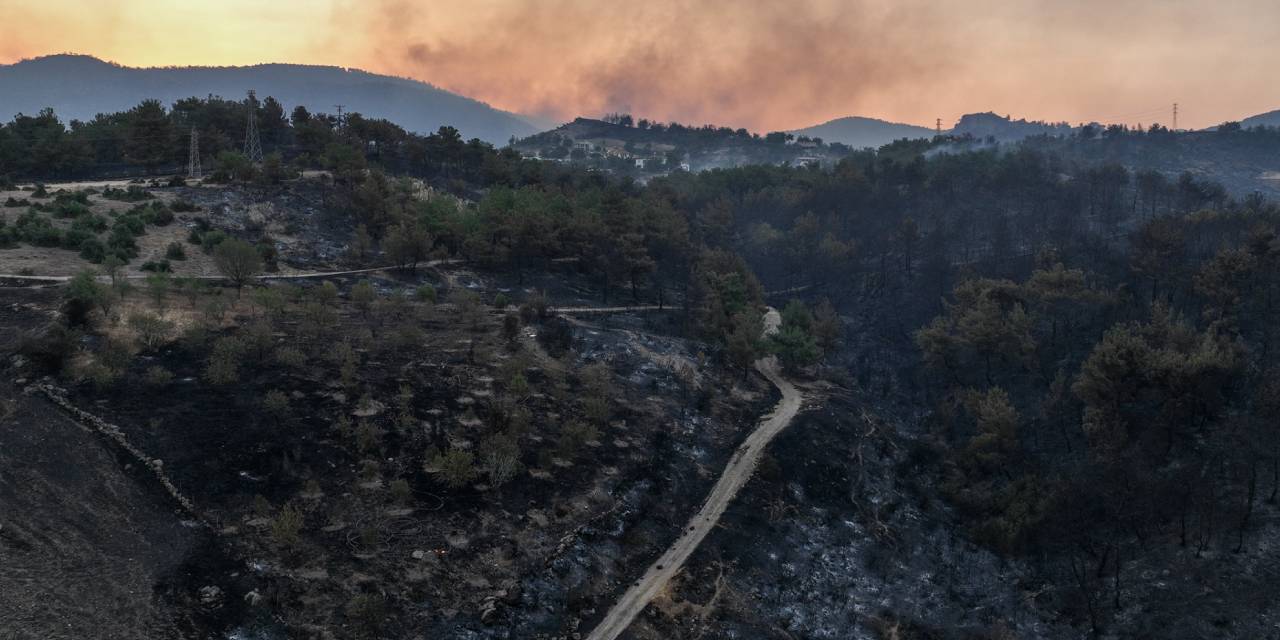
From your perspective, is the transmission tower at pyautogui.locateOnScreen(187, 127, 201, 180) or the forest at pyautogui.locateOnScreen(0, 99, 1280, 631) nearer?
the forest at pyautogui.locateOnScreen(0, 99, 1280, 631)

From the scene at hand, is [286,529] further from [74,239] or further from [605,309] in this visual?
[605,309]

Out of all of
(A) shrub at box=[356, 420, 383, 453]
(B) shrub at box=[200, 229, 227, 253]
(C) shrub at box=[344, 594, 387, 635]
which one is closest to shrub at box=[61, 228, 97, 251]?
(B) shrub at box=[200, 229, 227, 253]

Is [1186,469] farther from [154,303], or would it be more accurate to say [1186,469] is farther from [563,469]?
[154,303]

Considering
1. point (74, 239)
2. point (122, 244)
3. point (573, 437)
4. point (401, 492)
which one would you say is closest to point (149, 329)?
point (401, 492)

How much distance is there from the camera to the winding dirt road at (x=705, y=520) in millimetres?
33469

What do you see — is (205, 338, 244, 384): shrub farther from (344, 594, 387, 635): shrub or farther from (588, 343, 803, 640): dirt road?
(588, 343, 803, 640): dirt road

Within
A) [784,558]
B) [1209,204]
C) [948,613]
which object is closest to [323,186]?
[784,558]

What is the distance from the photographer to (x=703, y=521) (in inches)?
1681

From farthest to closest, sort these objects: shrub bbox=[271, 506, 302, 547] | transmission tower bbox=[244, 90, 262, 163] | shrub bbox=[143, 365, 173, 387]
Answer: transmission tower bbox=[244, 90, 262, 163] → shrub bbox=[143, 365, 173, 387] → shrub bbox=[271, 506, 302, 547]

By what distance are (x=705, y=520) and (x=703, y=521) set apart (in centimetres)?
18

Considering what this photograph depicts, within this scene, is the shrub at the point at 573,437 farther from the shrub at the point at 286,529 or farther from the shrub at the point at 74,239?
the shrub at the point at 74,239

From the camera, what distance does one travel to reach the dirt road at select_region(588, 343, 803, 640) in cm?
3341

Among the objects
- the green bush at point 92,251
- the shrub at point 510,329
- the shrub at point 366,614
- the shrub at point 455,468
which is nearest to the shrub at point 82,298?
the green bush at point 92,251

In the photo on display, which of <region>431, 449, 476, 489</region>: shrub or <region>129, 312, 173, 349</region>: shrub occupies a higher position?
<region>129, 312, 173, 349</region>: shrub
